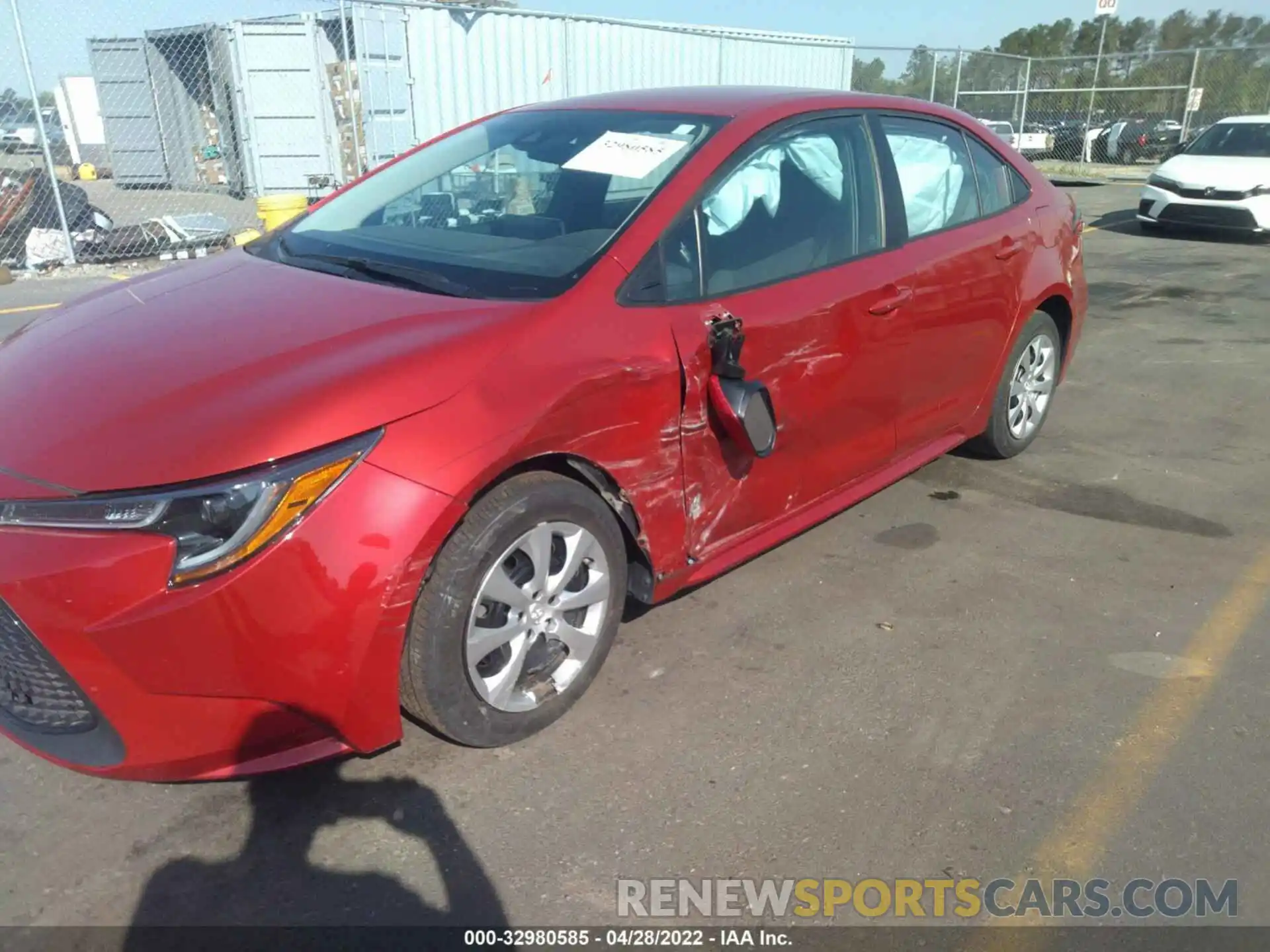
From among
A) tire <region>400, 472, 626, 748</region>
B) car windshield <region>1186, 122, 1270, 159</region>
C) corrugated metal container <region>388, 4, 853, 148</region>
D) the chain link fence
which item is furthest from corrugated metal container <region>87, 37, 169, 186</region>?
tire <region>400, 472, 626, 748</region>

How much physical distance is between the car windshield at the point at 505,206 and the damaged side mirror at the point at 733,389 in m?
0.43

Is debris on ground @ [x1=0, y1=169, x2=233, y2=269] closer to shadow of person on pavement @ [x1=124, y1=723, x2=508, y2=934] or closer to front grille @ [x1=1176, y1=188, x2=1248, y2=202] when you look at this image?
shadow of person on pavement @ [x1=124, y1=723, x2=508, y2=934]

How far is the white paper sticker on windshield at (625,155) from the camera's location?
3.05 meters

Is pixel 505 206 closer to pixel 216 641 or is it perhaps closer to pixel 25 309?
pixel 216 641

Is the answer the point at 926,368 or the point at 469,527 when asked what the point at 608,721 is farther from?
the point at 926,368

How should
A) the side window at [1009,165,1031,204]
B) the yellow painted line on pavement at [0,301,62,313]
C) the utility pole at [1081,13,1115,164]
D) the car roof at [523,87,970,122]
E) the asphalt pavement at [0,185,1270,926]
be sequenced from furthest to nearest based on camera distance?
the utility pole at [1081,13,1115,164] → the yellow painted line on pavement at [0,301,62,313] → the side window at [1009,165,1031,204] → the car roof at [523,87,970,122] → the asphalt pavement at [0,185,1270,926]

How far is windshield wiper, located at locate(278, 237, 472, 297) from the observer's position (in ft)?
8.90

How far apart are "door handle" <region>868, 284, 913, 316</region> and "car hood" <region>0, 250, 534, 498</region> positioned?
1400 millimetres

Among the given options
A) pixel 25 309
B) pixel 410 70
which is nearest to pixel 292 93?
pixel 410 70

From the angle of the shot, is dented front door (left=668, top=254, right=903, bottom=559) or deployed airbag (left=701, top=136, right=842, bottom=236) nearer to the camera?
dented front door (left=668, top=254, right=903, bottom=559)

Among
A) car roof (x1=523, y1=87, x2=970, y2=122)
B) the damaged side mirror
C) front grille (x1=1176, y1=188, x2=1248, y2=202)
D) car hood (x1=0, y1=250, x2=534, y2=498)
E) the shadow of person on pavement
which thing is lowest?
front grille (x1=1176, y1=188, x2=1248, y2=202)

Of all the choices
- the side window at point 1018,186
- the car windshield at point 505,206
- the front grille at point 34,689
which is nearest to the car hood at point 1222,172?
the side window at point 1018,186

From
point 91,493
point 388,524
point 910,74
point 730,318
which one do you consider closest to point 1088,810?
point 730,318

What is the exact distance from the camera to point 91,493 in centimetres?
204
